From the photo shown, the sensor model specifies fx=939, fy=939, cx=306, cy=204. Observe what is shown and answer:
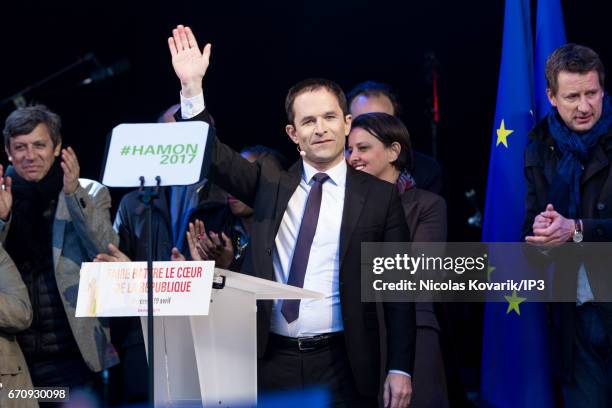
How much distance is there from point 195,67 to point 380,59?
3404 millimetres

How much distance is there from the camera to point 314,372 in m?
3.44

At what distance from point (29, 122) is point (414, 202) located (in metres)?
1.92

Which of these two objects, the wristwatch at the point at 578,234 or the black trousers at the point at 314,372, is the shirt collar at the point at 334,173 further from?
the wristwatch at the point at 578,234

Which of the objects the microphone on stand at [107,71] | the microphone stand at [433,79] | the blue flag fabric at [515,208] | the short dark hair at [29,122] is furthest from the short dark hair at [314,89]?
the microphone on stand at [107,71]

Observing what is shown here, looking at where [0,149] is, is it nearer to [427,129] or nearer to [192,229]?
[427,129]

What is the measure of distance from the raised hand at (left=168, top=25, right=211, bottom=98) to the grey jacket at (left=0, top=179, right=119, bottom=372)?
104cm

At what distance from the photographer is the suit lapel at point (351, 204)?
351 centimetres

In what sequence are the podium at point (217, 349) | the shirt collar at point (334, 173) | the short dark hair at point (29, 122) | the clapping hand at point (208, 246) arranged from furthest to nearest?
the short dark hair at point (29, 122) → the shirt collar at point (334, 173) → the clapping hand at point (208, 246) → the podium at point (217, 349)

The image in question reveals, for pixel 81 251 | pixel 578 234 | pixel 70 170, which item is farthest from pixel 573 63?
pixel 81 251

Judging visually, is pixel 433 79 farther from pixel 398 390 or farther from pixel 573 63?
pixel 398 390

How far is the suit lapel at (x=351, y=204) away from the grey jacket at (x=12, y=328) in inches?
56.7

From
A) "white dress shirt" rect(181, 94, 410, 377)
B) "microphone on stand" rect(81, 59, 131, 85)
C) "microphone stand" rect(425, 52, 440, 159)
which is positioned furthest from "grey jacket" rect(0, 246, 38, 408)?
"microphone stand" rect(425, 52, 440, 159)

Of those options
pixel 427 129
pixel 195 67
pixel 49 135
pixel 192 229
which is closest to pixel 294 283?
pixel 192 229

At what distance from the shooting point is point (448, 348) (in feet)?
14.7
